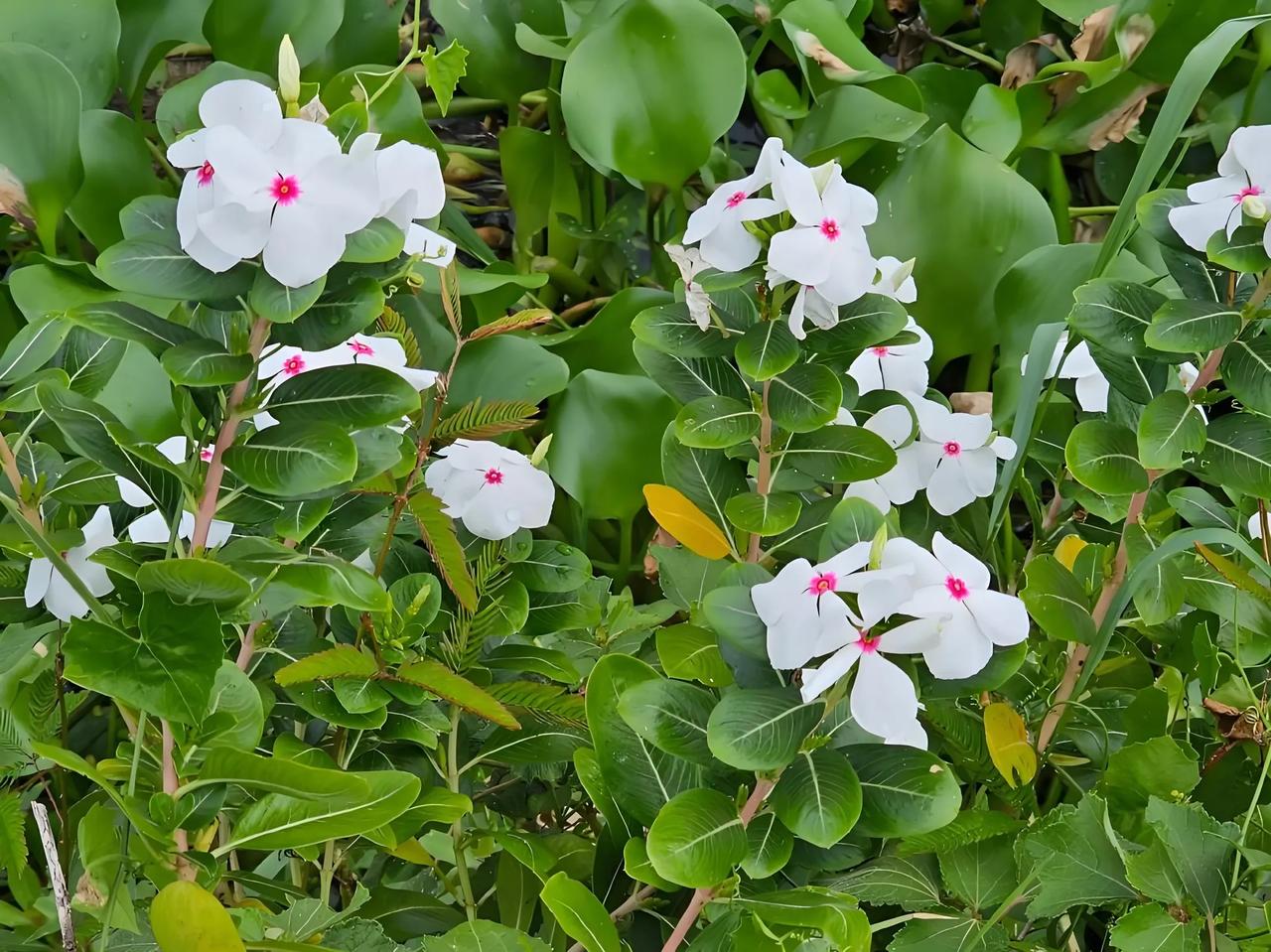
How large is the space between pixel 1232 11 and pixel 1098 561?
85 centimetres

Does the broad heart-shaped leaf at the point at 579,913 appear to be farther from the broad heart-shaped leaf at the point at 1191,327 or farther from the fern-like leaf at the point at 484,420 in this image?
the broad heart-shaped leaf at the point at 1191,327

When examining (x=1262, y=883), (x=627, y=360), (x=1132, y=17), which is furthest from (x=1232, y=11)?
(x=1262, y=883)

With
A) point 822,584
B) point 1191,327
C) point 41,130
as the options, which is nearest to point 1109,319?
point 1191,327

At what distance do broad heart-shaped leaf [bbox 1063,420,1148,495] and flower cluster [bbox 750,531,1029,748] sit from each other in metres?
0.15

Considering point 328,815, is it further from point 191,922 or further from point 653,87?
point 653,87

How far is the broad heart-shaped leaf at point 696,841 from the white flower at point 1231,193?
1.15 ft

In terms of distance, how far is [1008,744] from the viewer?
1.83 feet

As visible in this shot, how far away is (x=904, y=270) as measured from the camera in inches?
23.1

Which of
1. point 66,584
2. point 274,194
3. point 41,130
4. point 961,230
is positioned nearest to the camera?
point 274,194

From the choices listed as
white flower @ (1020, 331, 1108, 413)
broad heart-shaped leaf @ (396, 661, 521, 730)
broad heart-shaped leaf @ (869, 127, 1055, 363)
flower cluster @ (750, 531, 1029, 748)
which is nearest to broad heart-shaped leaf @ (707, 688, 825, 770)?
flower cluster @ (750, 531, 1029, 748)

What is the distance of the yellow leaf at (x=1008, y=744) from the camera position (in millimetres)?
556

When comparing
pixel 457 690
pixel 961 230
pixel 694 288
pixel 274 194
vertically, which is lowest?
pixel 961 230

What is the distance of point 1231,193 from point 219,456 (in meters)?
0.47

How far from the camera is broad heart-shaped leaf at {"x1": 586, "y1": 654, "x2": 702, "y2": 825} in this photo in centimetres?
48
